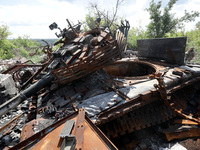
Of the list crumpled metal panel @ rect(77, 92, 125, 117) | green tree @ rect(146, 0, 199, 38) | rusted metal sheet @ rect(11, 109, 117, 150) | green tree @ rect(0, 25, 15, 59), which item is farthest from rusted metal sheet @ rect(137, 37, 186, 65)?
green tree @ rect(0, 25, 15, 59)

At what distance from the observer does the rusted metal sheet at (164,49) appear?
6.04 m

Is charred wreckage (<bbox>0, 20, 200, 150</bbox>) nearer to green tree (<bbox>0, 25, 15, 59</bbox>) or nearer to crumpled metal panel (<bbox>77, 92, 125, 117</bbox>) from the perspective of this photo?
crumpled metal panel (<bbox>77, 92, 125, 117</bbox>)

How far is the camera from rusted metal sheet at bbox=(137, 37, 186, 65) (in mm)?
6043

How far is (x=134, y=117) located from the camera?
3.98 meters

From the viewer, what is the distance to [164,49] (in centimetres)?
680

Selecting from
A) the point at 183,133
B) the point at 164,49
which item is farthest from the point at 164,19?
the point at 183,133

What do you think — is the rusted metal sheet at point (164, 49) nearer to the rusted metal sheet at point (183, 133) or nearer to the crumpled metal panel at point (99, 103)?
the rusted metal sheet at point (183, 133)

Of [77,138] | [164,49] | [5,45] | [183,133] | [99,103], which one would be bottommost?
[183,133]

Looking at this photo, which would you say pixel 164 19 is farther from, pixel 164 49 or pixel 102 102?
pixel 102 102

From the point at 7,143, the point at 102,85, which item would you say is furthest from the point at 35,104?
the point at 102,85

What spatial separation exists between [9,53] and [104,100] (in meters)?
30.8

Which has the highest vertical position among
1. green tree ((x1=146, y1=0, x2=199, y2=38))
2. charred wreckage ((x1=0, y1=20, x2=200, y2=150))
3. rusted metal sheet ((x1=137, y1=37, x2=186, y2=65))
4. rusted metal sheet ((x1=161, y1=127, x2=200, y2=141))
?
green tree ((x1=146, y1=0, x2=199, y2=38))

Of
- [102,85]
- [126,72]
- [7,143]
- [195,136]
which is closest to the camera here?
[7,143]

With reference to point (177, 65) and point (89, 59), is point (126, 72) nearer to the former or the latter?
point (177, 65)
